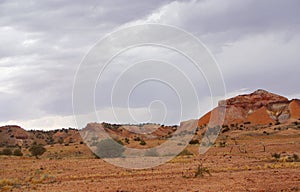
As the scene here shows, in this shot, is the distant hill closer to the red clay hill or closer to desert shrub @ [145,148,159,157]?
the red clay hill

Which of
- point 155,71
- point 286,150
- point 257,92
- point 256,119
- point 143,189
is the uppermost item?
point 257,92

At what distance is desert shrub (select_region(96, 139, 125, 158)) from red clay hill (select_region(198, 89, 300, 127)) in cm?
7081

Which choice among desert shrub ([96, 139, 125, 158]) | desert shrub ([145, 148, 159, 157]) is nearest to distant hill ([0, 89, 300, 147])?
desert shrub ([96, 139, 125, 158])

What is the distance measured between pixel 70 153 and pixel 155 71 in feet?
117

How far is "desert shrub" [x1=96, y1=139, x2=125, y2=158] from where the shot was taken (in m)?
54.5

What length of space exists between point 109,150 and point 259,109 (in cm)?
8890

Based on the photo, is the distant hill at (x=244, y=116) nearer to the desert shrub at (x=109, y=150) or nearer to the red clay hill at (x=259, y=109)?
the red clay hill at (x=259, y=109)

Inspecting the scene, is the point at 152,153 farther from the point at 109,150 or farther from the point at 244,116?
the point at 244,116

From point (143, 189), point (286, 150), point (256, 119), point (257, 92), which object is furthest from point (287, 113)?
point (143, 189)

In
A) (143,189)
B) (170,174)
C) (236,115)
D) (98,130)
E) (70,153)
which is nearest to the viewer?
(143,189)

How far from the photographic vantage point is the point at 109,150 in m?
55.5

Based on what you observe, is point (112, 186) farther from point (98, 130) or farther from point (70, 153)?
point (98, 130)

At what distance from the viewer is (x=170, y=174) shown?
30344mm

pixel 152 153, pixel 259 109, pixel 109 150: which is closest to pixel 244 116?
pixel 259 109
